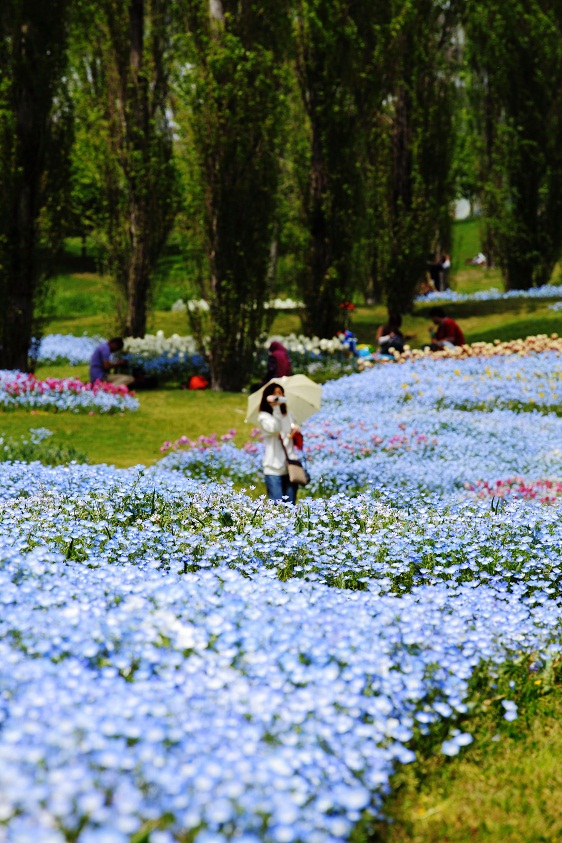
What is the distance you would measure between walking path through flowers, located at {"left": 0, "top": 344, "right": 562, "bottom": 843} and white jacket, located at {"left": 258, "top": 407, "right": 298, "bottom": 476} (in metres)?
1.17

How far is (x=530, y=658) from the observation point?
4.93m

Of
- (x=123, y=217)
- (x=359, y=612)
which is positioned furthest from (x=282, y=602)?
(x=123, y=217)

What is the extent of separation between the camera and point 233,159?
58.2ft

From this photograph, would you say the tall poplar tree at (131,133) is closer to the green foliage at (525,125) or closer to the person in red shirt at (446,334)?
the person in red shirt at (446,334)

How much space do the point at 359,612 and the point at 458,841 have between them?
1.22 meters

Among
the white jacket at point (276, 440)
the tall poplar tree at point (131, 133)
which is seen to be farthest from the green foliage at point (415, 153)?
the white jacket at point (276, 440)

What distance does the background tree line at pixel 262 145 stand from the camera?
17281mm

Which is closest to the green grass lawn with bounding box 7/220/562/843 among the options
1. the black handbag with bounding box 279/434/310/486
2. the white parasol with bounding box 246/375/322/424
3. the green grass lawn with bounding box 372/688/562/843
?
the green grass lawn with bounding box 372/688/562/843

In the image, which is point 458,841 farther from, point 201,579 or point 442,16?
point 442,16

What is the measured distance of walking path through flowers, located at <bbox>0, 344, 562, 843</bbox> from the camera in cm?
301

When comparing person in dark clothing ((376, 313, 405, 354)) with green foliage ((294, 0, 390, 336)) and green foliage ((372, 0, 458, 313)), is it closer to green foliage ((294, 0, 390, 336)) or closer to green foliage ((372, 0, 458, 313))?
green foliage ((294, 0, 390, 336))

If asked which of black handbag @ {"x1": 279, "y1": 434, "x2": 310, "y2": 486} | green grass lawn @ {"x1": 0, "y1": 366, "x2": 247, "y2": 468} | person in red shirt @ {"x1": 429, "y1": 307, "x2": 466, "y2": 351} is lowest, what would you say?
green grass lawn @ {"x1": 0, "y1": 366, "x2": 247, "y2": 468}

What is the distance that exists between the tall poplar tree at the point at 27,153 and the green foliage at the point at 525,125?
47.2 feet

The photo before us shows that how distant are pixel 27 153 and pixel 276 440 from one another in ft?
34.2
